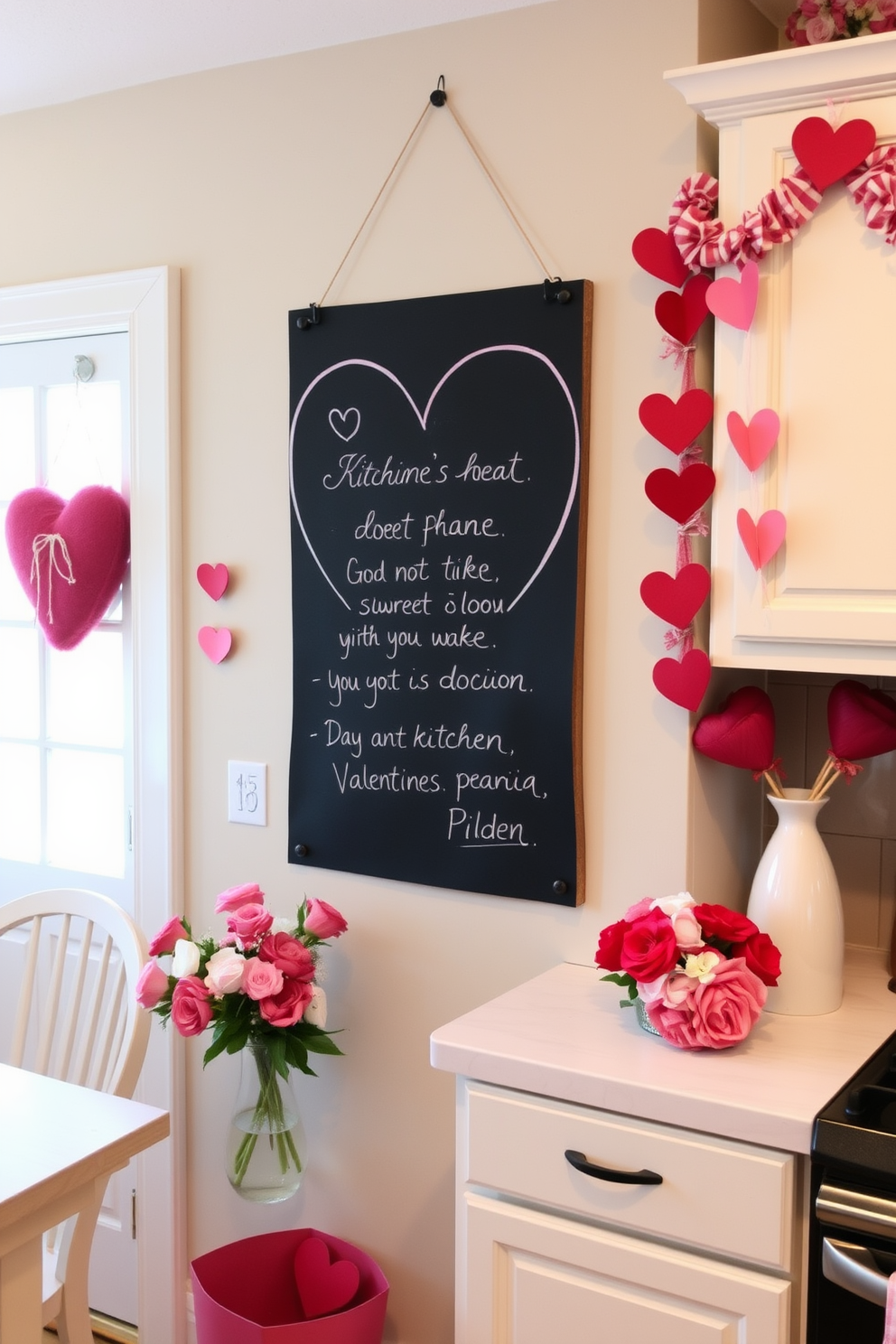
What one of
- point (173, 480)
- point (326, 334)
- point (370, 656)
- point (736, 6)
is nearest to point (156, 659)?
point (173, 480)

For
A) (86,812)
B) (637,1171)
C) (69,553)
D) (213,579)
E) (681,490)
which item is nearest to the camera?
(637,1171)

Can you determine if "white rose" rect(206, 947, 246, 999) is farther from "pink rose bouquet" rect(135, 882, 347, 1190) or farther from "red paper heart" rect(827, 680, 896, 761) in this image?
"red paper heart" rect(827, 680, 896, 761)

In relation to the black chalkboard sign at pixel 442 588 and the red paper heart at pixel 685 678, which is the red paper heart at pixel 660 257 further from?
the red paper heart at pixel 685 678

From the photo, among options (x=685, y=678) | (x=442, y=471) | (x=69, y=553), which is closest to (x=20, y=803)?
(x=69, y=553)

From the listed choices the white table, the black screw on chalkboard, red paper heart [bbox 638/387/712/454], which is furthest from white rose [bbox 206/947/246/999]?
the black screw on chalkboard

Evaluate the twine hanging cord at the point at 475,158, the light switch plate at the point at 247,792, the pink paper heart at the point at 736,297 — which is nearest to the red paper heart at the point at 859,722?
the pink paper heart at the point at 736,297

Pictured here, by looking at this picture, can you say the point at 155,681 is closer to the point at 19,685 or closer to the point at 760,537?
the point at 19,685

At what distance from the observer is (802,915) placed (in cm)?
177

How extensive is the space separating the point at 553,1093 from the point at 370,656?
851 mm

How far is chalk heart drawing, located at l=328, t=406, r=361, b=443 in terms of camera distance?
2.14 m

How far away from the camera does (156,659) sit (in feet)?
7.85

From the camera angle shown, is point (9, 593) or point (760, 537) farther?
point (9, 593)

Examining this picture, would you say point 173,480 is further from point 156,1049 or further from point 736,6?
point 736,6

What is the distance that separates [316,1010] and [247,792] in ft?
1.51
